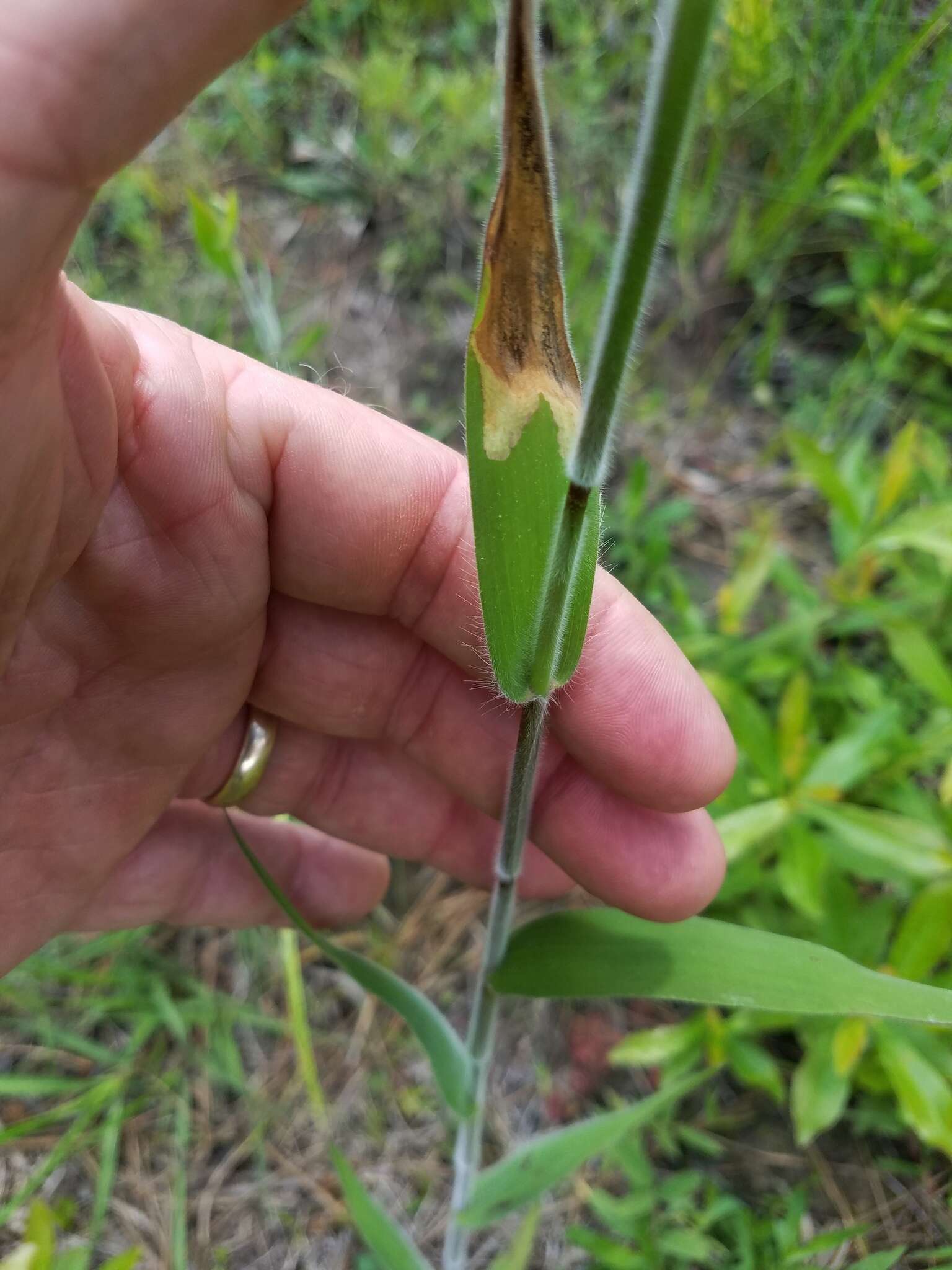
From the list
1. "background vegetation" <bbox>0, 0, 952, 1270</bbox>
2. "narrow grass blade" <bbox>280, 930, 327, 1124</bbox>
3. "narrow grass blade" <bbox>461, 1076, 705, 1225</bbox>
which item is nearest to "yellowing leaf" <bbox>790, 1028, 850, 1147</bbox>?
"background vegetation" <bbox>0, 0, 952, 1270</bbox>

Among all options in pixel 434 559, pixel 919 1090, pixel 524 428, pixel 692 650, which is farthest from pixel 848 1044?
pixel 524 428

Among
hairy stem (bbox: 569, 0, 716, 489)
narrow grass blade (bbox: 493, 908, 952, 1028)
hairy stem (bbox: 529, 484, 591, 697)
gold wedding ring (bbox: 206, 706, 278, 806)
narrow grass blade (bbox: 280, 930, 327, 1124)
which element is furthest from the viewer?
narrow grass blade (bbox: 280, 930, 327, 1124)

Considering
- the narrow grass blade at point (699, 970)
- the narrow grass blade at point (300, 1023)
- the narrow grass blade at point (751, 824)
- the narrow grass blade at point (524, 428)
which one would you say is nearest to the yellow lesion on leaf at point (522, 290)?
the narrow grass blade at point (524, 428)

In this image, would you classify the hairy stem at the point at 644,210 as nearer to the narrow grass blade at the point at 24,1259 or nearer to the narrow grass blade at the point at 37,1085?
the narrow grass blade at the point at 24,1259

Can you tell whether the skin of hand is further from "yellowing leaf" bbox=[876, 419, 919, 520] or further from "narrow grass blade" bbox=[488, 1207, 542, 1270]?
"yellowing leaf" bbox=[876, 419, 919, 520]

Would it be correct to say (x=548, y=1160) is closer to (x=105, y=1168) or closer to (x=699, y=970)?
(x=699, y=970)

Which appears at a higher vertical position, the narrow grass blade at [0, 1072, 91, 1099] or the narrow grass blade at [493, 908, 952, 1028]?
the narrow grass blade at [493, 908, 952, 1028]

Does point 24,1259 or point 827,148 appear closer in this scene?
point 24,1259
